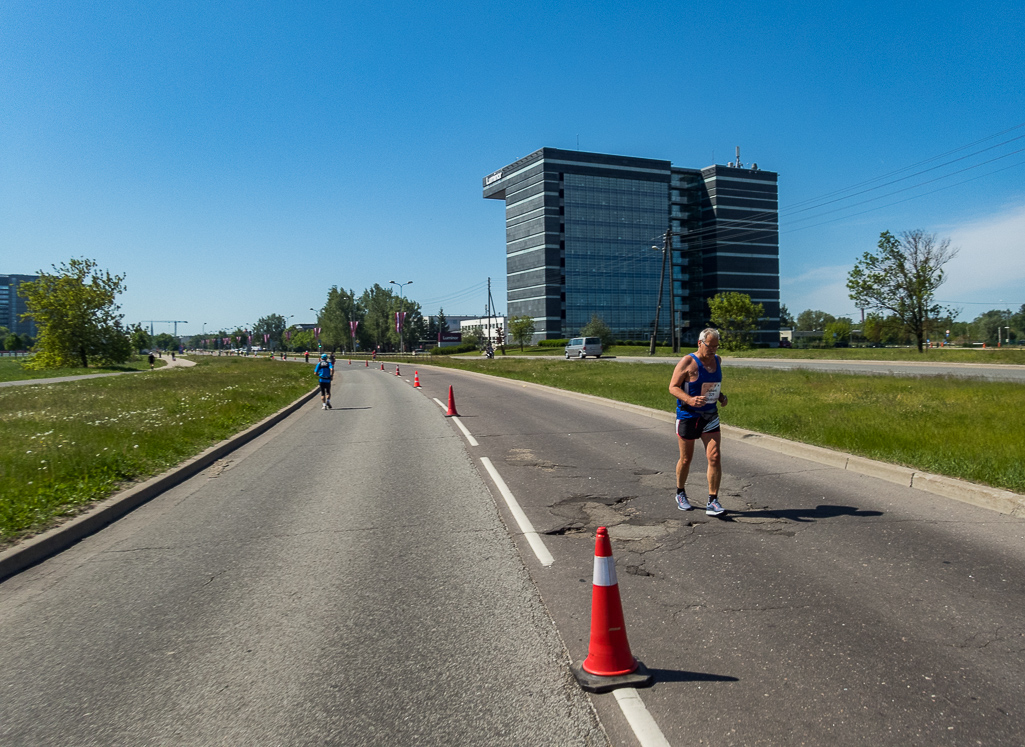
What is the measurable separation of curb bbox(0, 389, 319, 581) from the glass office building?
105 meters

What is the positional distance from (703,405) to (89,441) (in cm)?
987

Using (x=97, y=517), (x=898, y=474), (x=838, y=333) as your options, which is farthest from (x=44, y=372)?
(x=838, y=333)

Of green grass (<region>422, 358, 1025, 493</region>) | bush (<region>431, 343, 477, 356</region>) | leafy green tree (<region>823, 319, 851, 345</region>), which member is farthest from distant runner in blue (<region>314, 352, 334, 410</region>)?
leafy green tree (<region>823, 319, 851, 345</region>)

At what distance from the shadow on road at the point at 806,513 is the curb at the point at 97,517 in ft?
21.5

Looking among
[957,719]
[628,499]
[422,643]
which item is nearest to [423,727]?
[422,643]

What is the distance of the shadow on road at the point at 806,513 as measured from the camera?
21.3ft

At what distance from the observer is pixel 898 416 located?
12133mm

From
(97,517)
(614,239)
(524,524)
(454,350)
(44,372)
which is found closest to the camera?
(524,524)

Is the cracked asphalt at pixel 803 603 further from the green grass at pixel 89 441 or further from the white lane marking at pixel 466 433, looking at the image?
the green grass at pixel 89 441

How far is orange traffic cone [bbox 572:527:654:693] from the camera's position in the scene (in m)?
3.36

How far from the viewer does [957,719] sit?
2990 mm

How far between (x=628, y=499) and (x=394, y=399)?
56.6ft

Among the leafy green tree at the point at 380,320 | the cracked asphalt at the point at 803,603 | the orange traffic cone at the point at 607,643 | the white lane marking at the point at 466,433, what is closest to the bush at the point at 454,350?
the leafy green tree at the point at 380,320

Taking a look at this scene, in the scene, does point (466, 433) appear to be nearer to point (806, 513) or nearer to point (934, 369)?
point (806, 513)
